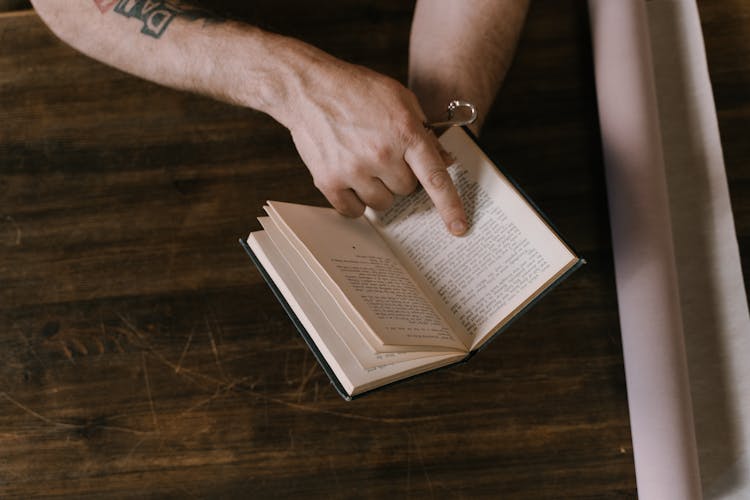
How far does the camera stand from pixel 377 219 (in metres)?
0.71

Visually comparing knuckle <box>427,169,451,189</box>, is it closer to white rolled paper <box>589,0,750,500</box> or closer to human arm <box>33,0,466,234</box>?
human arm <box>33,0,466,234</box>

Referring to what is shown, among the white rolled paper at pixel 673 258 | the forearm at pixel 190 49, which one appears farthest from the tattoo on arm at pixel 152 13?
the white rolled paper at pixel 673 258

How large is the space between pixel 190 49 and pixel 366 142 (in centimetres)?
32

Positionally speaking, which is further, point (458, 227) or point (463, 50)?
point (463, 50)

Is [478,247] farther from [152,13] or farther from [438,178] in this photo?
[152,13]

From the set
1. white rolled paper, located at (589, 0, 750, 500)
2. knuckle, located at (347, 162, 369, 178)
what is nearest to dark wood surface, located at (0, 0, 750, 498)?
white rolled paper, located at (589, 0, 750, 500)

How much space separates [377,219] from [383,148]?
99 millimetres

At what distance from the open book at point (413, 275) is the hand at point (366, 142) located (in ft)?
0.12

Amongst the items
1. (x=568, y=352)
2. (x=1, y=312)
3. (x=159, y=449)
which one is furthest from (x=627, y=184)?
(x=1, y=312)

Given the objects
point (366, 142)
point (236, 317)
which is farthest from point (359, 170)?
point (236, 317)

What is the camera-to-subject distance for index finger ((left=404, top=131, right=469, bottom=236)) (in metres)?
0.63

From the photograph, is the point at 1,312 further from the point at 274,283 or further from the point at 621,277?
the point at 621,277

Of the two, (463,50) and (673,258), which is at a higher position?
(463,50)

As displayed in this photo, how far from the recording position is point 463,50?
2.65 ft
